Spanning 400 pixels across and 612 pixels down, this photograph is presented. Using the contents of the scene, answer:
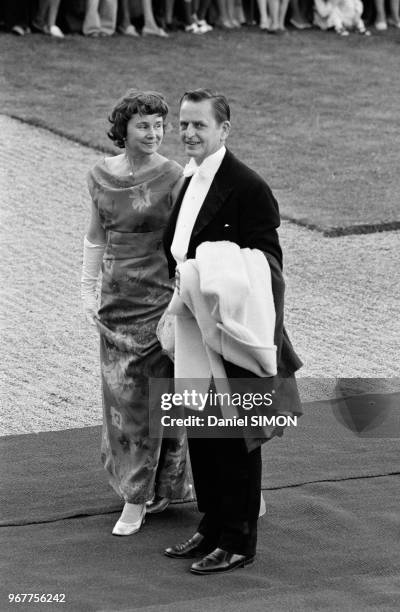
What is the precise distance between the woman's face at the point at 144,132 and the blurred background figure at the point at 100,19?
12286mm

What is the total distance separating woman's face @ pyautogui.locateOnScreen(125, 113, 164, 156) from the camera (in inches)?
199

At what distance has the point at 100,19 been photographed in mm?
17406

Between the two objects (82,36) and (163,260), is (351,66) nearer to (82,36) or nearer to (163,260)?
(82,36)

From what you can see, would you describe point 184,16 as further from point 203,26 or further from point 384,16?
point 384,16

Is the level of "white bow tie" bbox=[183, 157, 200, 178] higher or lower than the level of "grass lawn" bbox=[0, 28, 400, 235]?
higher

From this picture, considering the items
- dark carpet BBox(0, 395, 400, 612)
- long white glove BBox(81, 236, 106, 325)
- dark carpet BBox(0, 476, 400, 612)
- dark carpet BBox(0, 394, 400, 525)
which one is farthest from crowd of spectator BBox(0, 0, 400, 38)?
dark carpet BBox(0, 476, 400, 612)

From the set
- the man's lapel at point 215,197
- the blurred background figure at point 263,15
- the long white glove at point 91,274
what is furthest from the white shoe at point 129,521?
the blurred background figure at point 263,15

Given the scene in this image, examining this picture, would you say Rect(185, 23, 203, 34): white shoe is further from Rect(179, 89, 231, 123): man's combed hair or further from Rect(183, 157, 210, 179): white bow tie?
Rect(179, 89, 231, 123): man's combed hair

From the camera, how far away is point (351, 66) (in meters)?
17.7

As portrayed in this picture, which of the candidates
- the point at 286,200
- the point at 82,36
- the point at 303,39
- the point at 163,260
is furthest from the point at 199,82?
the point at 163,260

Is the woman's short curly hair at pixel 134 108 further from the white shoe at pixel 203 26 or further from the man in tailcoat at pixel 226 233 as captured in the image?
the white shoe at pixel 203 26

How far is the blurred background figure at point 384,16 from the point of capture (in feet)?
64.4

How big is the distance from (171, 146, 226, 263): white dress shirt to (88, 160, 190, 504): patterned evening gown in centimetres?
38

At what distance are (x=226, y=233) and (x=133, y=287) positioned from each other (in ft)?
2.26
